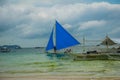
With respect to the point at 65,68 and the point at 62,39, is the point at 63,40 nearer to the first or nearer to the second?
the point at 62,39

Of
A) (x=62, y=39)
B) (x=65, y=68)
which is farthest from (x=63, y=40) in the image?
(x=65, y=68)

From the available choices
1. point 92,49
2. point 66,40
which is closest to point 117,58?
point 92,49

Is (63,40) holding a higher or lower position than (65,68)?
higher

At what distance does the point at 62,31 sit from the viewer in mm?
8891

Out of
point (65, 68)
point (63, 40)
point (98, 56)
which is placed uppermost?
A: point (63, 40)

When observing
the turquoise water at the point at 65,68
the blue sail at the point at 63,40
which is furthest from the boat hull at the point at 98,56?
the blue sail at the point at 63,40

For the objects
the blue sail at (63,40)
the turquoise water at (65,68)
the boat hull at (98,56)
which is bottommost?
the turquoise water at (65,68)

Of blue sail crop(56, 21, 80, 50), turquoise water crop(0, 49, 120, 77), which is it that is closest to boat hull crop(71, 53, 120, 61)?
turquoise water crop(0, 49, 120, 77)

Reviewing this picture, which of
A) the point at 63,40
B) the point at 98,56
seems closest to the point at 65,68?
the point at 63,40

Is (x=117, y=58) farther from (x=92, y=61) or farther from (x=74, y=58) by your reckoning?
(x=74, y=58)

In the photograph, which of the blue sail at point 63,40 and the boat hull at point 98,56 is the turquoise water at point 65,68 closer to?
the boat hull at point 98,56

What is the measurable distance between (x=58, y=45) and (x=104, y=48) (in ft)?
5.10

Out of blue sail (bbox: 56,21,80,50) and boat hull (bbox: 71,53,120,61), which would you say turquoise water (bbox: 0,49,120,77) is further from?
blue sail (bbox: 56,21,80,50)

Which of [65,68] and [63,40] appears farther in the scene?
[63,40]
